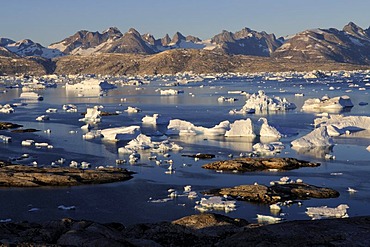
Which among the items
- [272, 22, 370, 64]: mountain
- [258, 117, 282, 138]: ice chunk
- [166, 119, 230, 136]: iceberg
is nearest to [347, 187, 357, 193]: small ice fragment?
[258, 117, 282, 138]: ice chunk

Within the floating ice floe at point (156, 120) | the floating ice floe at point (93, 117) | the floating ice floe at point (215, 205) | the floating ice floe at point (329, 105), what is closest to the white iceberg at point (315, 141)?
the floating ice floe at point (215, 205)

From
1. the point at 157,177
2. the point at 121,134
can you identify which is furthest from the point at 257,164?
the point at 121,134

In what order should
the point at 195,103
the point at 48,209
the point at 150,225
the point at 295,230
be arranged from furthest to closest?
the point at 195,103 → the point at 48,209 → the point at 150,225 → the point at 295,230

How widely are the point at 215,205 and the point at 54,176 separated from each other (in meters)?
6.51

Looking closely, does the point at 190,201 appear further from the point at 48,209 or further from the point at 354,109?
the point at 354,109

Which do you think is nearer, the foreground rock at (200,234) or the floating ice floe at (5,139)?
the foreground rock at (200,234)

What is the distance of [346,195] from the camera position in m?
17.2

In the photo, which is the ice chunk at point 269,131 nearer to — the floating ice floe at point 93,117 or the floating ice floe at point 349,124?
the floating ice floe at point 349,124

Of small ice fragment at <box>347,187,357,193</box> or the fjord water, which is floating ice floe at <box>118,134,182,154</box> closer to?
the fjord water

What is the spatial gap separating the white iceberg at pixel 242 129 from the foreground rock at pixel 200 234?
17.9 metres

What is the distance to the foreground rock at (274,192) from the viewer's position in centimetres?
1661

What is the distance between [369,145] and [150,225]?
1687 centimetres

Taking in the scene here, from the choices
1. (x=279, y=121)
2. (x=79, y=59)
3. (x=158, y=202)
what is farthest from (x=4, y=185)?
(x=79, y=59)

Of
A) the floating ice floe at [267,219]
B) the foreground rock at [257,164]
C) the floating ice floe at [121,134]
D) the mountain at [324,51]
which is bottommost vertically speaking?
the floating ice floe at [267,219]
